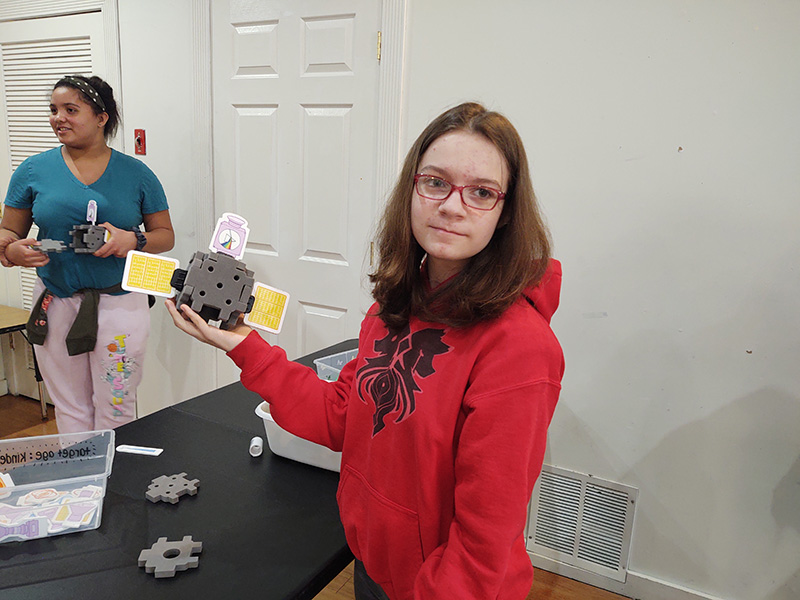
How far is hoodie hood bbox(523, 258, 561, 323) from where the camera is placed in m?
0.79

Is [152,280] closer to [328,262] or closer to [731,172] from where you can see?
[328,262]

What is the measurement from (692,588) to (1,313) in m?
3.56

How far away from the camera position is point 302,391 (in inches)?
37.5

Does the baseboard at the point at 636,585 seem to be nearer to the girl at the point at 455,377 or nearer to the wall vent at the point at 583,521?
the wall vent at the point at 583,521

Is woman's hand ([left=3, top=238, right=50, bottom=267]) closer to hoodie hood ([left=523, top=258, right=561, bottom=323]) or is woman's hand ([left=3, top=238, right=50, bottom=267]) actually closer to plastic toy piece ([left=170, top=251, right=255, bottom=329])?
plastic toy piece ([left=170, top=251, right=255, bottom=329])

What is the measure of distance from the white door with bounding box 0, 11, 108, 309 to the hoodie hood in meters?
2.65

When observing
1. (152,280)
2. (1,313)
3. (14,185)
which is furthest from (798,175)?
(1,313)

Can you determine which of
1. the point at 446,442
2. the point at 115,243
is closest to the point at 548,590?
the point at 446,442

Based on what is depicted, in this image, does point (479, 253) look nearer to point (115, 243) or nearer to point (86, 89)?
point (115, 243)

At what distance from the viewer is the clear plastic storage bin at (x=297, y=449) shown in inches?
43.6

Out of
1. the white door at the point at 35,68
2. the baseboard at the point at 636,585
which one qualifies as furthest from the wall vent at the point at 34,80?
the baseboard at the point at 636,585

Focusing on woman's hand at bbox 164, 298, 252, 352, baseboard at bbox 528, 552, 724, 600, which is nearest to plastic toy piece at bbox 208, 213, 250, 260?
woman's hand at bbox 164, 298, 252, 352

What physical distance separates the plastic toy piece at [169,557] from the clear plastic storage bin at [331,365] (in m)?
0.60

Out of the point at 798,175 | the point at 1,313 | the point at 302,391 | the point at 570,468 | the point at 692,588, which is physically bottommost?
the point at 692,588
